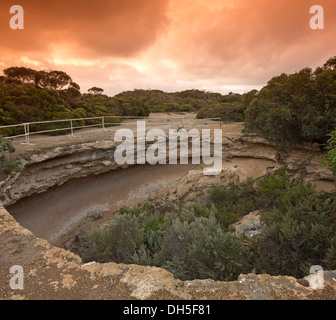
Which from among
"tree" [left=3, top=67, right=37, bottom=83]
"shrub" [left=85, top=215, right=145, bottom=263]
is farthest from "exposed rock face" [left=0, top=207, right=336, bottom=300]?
"tree" [left=3, top=67, right=37, bottom=83]

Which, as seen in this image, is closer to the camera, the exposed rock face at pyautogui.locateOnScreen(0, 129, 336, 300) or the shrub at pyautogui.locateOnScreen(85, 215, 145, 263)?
the exposed rock face at pyautogui.locateOnScreen(0, 129, 336, 300)

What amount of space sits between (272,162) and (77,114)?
1278 centimetres

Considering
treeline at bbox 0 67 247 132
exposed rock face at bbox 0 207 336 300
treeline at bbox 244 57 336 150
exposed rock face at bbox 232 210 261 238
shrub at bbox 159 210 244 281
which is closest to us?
exposed rock face at bbox 0 207 336 300

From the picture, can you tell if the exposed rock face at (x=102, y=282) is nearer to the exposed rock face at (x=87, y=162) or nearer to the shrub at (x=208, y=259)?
the shrub at (x=208, y=259)


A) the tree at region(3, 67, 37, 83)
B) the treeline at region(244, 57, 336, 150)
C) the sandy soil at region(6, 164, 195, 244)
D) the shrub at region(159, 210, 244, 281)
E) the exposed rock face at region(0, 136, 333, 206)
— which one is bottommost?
the sandy soil at region(6, 164, 195, 244)

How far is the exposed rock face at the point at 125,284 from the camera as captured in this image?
223 centimetres

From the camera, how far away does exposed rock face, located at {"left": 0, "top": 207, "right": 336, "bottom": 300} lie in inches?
87.9

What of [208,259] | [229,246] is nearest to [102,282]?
[208,259]

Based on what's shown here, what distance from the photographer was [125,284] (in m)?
2.40

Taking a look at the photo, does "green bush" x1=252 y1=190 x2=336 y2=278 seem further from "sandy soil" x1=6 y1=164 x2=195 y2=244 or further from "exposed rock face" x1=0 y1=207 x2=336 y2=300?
"sandy soil" x1=6 y1=164 x2=195 y2=244

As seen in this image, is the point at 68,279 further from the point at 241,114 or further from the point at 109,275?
the point at 241,114

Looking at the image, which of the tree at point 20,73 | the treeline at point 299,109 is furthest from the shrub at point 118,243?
the tree at point 20,73

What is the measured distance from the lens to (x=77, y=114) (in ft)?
46.4
